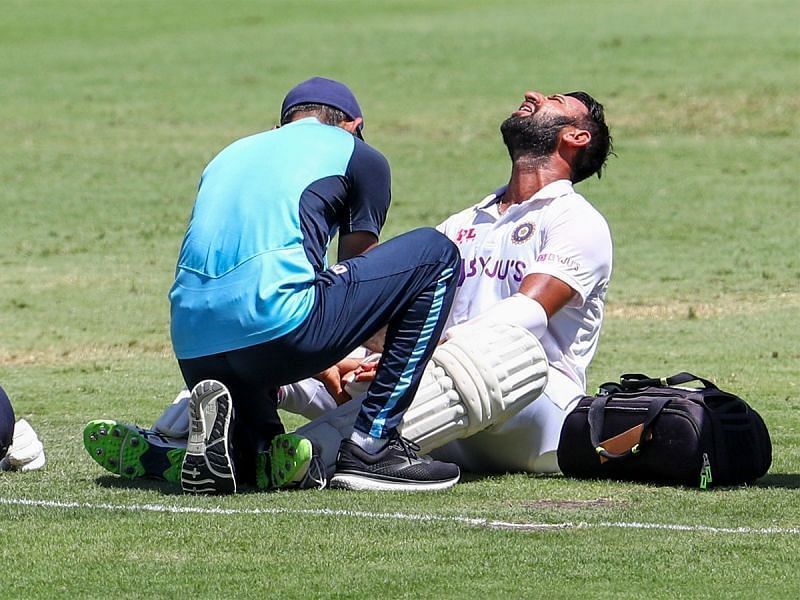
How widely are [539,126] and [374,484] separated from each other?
5.76ft

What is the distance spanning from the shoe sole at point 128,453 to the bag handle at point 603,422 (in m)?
1.42

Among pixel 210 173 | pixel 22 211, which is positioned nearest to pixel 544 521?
pixel 210 173

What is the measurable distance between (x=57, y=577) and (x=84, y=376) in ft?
17.6

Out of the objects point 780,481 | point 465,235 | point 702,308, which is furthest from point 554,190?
point 702,308

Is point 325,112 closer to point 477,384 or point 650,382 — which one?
point 477,384

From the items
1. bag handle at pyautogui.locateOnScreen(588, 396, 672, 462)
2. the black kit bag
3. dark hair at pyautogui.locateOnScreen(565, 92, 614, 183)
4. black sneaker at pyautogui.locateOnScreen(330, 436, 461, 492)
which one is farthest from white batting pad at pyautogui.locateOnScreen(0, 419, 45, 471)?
dark hair at pyautogui.locateOnScreen(565, 92, 614, 183)

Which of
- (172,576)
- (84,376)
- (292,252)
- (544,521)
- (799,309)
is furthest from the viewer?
(799,309)

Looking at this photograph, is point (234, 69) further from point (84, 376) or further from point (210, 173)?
point (210, 173)

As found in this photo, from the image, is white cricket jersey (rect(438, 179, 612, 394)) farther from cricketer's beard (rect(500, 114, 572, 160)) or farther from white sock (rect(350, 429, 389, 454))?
white sock (rect(350, 429, 389, 454))

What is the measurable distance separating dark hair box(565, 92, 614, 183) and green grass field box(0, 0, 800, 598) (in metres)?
1.37

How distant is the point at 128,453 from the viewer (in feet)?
20.2

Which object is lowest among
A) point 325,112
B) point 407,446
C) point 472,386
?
point 407,446

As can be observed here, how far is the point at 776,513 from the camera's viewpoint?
5453mm

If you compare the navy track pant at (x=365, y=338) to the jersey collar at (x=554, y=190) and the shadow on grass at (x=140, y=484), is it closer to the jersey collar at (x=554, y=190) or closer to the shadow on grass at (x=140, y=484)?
the shadow on grass at (x=140, y=484)
